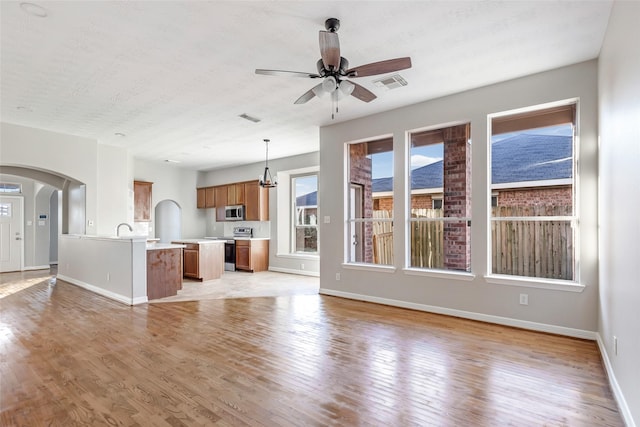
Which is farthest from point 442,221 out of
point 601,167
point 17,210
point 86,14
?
point 17,210

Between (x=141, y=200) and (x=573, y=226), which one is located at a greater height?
(x=141, y=200)

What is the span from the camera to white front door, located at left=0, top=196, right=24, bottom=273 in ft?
26.9

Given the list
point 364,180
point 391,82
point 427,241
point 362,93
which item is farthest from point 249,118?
point 427,241

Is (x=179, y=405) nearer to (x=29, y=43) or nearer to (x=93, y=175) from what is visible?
(x=29, y=43)

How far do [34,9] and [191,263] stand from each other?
5.18 meters

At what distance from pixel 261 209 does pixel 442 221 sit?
4877 millimetres

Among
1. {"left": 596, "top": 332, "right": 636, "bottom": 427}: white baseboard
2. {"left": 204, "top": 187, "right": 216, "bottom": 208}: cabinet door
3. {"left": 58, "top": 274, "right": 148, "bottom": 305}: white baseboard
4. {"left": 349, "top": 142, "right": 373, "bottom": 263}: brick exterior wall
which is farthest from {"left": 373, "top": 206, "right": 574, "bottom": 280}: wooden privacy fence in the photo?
{"left": 204, "top": 187, "right": 216, "bottom": 208}: cabinet door

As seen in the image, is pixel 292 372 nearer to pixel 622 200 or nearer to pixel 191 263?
pixel 622 200

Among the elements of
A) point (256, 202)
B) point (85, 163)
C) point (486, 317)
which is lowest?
point (486, 317)

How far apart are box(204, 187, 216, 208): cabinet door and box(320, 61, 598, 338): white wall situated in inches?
186

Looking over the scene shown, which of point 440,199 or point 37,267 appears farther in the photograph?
point 37,267

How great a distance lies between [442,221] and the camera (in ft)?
15.0

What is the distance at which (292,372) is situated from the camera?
8.91ft

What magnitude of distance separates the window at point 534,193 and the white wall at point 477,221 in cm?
17
